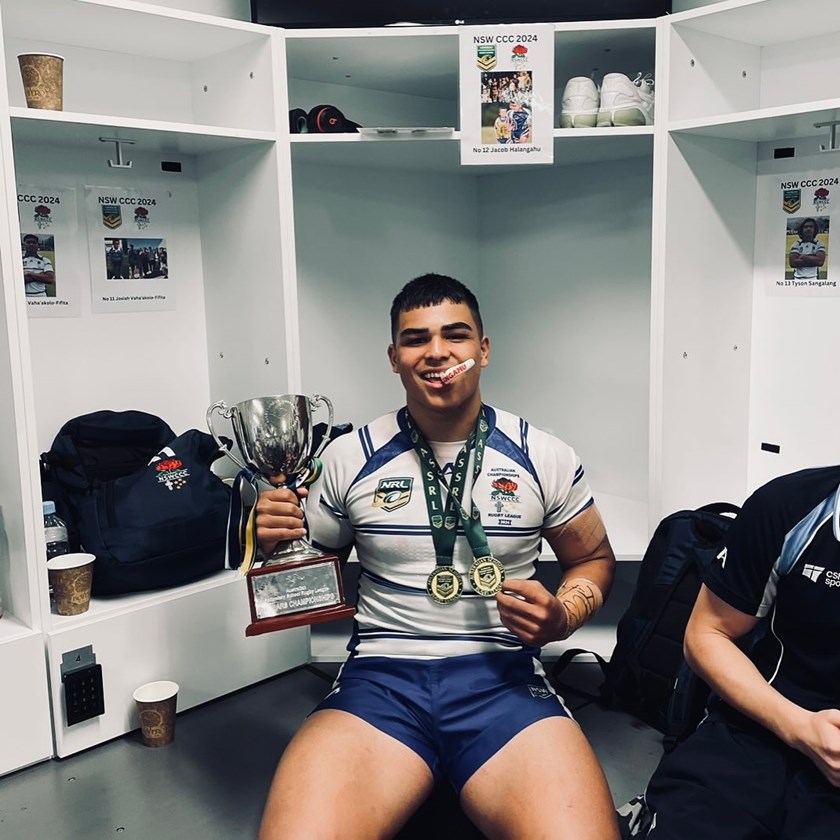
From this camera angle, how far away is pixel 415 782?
1654 mm

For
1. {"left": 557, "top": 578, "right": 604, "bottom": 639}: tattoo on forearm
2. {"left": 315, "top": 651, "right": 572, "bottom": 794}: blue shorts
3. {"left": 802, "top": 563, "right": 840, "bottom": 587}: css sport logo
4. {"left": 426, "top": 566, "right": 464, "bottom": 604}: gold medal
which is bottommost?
{"left": 315, "top": 651, "right": 572, "bottom": 794}: blue shorts

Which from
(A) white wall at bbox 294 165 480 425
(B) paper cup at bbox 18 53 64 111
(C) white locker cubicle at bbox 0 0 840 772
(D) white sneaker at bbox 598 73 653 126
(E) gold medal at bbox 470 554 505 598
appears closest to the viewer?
(E) gold medal at bbox 470 554 505 598

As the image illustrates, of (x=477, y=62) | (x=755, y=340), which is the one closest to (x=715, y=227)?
(x=755, y=340)

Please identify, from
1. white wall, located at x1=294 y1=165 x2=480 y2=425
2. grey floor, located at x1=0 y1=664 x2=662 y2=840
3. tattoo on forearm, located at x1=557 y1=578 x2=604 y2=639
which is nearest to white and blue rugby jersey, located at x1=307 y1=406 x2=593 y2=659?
tattoo on forearm, located at x1=557 y1=578 x2=604 y2=639

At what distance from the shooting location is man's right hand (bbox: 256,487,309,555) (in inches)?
72.1

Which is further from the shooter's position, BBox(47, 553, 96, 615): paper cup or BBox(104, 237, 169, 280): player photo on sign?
BBox(104, 237, 169, 280): player photo on sign

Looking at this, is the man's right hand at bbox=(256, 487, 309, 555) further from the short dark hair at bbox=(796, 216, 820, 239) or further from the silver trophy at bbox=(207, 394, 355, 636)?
the short dark hair at bbox=(796, 216, 820, 239)

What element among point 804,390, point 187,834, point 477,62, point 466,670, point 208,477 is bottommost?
point 187,834

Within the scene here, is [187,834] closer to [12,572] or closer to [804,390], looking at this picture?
[12,572]

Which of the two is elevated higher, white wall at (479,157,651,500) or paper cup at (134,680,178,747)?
white wall at (479,157,651,500)

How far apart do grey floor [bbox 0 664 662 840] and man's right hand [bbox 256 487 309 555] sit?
0.60 metres

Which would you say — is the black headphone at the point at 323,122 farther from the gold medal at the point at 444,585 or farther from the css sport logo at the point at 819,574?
the css sport logo at the point at 819,574

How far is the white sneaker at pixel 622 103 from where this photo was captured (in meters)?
2.38

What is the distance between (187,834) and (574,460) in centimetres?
111
